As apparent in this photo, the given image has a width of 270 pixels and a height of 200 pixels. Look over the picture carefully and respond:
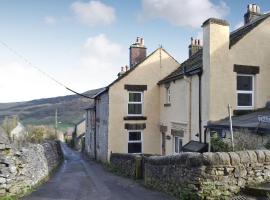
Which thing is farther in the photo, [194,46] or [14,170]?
[194,46]

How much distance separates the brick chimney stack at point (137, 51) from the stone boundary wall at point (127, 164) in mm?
8700

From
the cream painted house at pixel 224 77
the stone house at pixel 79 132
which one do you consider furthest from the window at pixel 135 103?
the stone house at pixel 79 132

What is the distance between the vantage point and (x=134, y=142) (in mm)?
24188

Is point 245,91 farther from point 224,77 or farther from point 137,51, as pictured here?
point 137,51

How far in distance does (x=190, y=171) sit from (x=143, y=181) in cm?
581

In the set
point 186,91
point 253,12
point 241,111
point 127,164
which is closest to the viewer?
point 241,111

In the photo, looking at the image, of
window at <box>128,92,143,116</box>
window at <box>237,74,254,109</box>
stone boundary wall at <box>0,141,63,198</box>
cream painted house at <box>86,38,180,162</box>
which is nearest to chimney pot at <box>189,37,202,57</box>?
cream painted house at <box>86,38,180,162</box>

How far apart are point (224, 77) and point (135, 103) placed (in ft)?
32.3

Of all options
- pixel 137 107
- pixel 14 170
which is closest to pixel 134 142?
pixel 137 107

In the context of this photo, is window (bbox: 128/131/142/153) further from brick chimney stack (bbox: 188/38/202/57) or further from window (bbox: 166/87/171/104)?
brick chimney stack (bbox: 188/38/202/57)

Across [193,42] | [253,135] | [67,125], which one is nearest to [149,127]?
[193,42]

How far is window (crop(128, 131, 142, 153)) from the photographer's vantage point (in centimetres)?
2420

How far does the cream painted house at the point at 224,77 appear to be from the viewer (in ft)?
50.8

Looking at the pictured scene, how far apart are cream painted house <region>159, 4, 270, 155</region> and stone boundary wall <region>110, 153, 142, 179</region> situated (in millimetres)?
3320
